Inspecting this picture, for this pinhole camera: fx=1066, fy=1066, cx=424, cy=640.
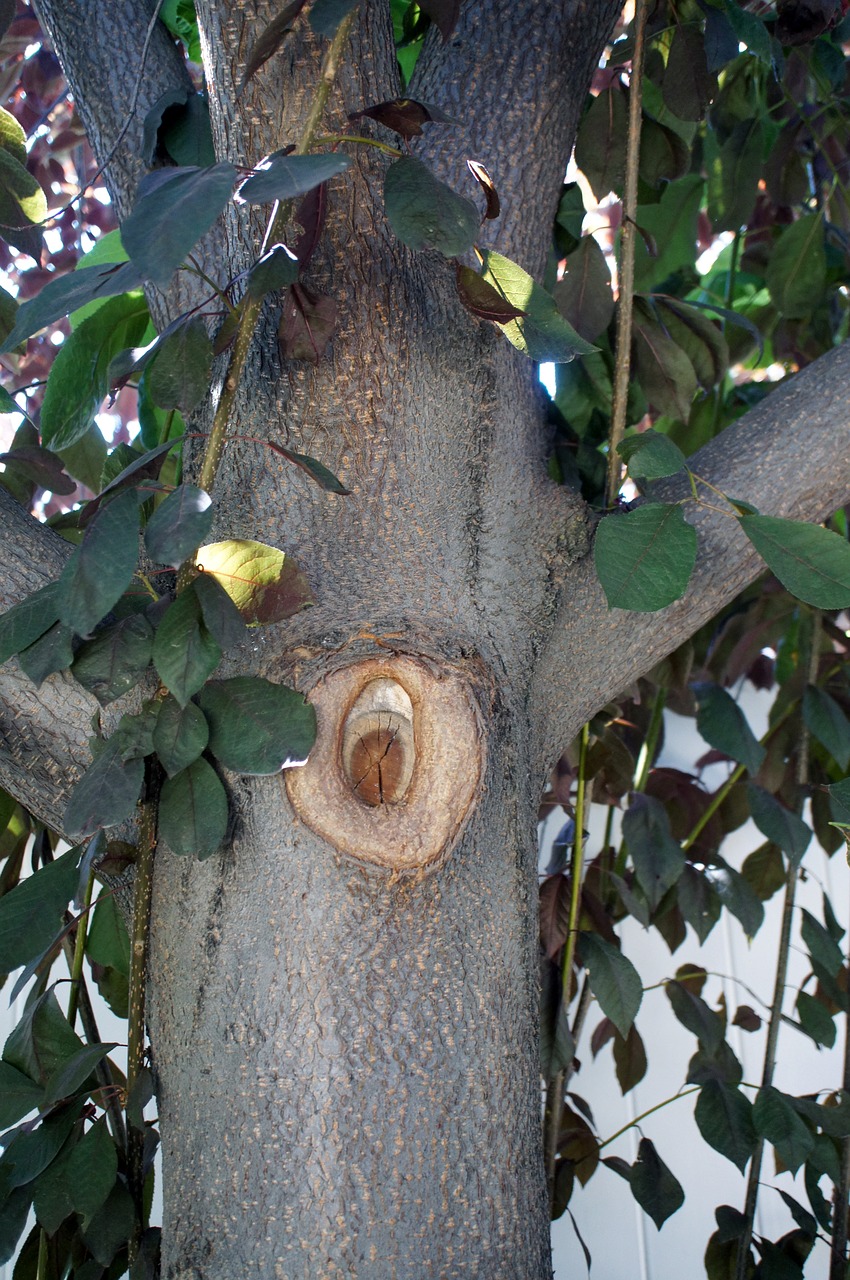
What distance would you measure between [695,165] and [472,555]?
32.8 inches

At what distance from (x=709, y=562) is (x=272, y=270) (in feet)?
1.30

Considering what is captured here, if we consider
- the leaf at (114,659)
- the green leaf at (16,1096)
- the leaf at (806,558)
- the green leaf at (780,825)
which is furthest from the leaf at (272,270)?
the green leaf at (780,825)

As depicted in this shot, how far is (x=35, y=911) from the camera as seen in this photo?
695mm

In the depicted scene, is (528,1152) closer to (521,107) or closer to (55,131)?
(521,107)

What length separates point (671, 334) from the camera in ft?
3.50

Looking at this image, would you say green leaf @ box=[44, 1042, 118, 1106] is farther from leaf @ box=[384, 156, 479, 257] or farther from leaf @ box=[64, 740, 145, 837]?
leaf @ box=[384, 156, 479, 257]

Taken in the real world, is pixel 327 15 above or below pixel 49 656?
above

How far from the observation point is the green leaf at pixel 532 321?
2.21 feet

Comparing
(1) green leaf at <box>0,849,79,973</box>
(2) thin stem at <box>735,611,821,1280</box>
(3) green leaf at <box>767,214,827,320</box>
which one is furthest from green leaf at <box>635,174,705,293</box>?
(1) green leaf at <box>0,849,79,973</box>

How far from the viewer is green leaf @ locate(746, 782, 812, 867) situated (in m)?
1.01

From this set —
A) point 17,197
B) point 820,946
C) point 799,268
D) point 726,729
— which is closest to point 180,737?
point 17,197

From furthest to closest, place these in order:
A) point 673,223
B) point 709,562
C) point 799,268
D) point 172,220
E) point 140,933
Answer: point 673,223, point 799,268, point 709,562, point 140,933, point 172,220

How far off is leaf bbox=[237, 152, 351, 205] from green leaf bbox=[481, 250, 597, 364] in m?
0.19

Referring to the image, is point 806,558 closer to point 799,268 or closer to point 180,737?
point 180,737
